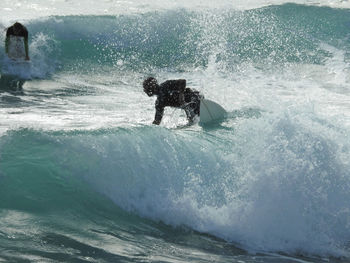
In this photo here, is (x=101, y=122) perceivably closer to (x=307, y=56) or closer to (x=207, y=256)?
(x=207, y=256)

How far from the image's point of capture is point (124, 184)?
6.85m

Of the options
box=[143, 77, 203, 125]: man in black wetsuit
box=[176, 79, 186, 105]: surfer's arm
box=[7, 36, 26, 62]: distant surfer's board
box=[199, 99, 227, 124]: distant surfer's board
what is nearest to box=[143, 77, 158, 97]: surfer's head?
box=[143, 77, 203, 125]: man in black wetsuit

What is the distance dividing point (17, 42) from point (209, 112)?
6.54 meters

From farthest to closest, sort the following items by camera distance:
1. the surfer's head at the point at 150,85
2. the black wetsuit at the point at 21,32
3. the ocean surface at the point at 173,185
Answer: the black wetsuit at the point at 21,32 < the surfer's head at the point at 150,85 < the ocean surface at the point at 173,185

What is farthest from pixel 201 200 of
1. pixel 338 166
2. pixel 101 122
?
pixel 101 122

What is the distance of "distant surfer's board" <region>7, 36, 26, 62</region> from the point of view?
14452mm

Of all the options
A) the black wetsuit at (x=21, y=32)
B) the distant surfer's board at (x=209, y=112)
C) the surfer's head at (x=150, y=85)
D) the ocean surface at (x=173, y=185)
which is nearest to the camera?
the ocean surface at (x=173, y=185)

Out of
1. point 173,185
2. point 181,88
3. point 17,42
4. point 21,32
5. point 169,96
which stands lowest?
point 173,185

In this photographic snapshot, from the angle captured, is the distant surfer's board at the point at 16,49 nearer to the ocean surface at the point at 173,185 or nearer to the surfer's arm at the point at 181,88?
the ocean surface at the point at 173,185

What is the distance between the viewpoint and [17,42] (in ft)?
47.8

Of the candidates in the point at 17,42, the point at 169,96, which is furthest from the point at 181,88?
the point at 17,42

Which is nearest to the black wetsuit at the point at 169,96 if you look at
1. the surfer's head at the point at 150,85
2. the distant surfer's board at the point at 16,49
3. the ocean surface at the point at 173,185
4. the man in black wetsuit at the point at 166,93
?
the man in black wetsuit at the point at 166,93

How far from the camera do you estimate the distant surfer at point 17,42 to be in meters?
14.2

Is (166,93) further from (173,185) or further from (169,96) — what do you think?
(173,185)
